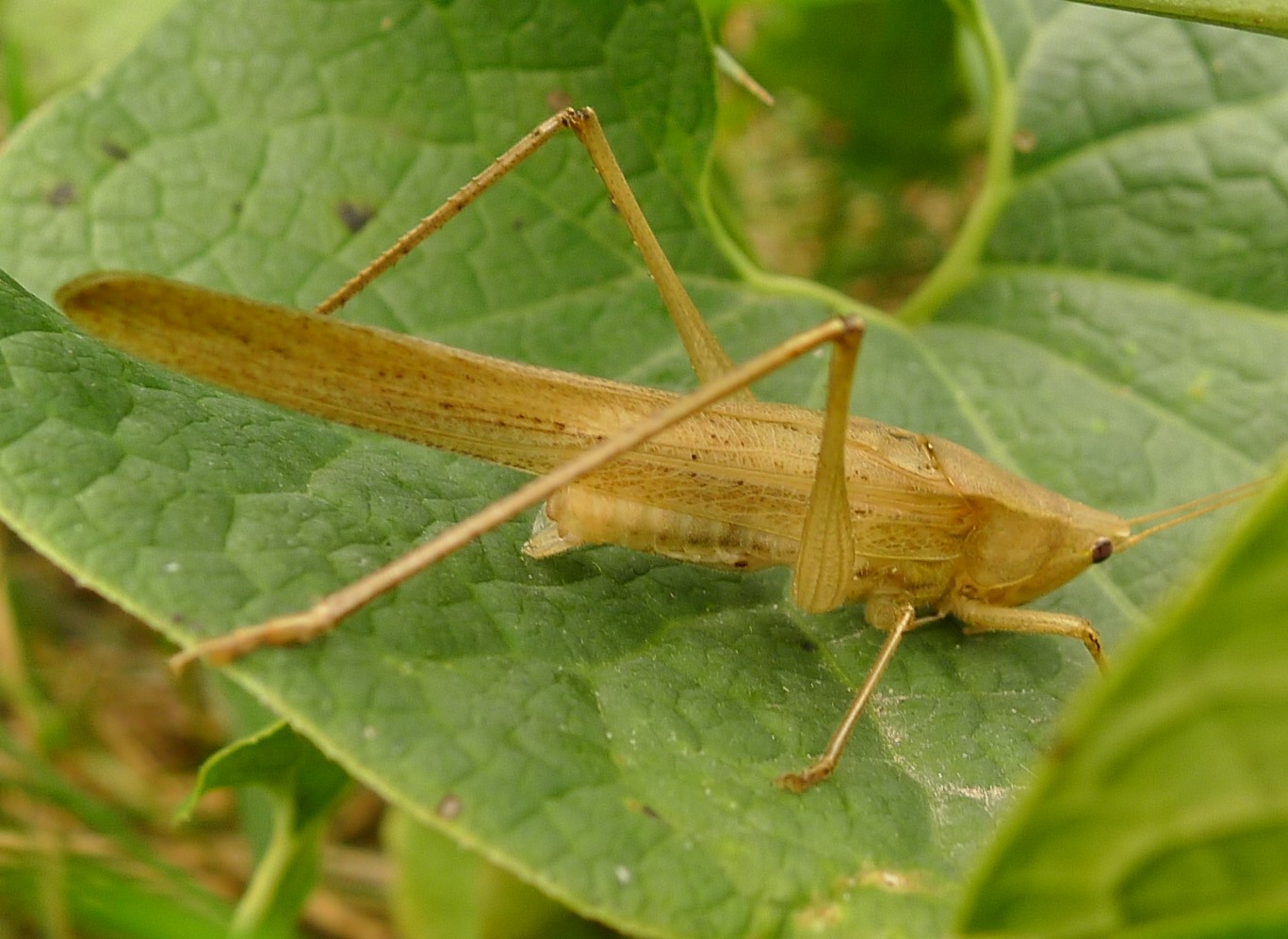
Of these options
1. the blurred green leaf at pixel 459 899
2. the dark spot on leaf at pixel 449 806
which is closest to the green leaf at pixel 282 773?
the blurred green leaf at pixel 459 899

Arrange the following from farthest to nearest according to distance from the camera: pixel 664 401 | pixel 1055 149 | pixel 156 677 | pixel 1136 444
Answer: pixel 156 677
pixel 1055 149
pixel 1136 444
pixel 664 401

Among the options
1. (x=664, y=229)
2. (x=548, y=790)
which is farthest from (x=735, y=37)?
(x=548, y=790)

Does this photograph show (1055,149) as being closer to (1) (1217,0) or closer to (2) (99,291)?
(1) (1217,0)

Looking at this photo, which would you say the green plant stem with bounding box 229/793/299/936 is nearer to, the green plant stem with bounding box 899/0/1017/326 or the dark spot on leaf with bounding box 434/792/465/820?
the dark spot on leaf with bounding box 434/792/465/820

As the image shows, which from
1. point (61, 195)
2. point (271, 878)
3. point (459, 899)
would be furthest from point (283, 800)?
point (61, 195)

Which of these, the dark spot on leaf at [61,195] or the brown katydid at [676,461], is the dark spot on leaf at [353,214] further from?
the dark spot on leaf at [61,195]

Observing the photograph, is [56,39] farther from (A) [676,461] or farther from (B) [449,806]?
(B) [449,806]

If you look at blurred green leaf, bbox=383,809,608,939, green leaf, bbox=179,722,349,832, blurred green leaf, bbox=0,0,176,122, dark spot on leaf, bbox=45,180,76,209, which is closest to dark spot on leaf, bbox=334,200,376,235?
dark spot on leaf, bbox=45,180,76,209
